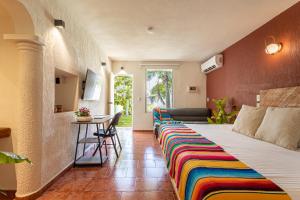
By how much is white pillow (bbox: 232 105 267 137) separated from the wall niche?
8.65ft

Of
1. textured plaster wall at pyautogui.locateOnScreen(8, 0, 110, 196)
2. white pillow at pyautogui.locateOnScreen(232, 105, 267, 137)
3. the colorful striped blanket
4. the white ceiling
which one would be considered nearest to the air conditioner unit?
the white ceiling

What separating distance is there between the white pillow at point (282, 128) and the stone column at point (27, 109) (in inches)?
101

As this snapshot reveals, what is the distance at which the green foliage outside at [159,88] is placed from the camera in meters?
6.28

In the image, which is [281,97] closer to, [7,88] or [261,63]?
[261,63]

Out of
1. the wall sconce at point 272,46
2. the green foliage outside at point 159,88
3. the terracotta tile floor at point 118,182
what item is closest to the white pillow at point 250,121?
the wall sconce at point 272,46

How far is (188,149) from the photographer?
4.94 feet

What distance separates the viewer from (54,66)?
2.30 metres

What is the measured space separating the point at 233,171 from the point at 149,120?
510 cm

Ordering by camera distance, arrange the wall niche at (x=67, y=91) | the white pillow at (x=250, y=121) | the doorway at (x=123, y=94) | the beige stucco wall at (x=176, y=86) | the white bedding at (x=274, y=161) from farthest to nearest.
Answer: the doorway at (x=123, y=94) → the beige stucco wall at (x=176, y=86) → the wall niche at (x=67, y=91) → the white pillow at (x=250, y=121) → the white bedding at (x=274, y=161)

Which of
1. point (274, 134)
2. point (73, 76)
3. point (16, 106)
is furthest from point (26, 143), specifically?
point (274, 134)

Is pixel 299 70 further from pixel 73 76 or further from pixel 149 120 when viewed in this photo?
pixel 149 120

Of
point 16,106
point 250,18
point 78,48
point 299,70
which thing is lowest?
point 16,106

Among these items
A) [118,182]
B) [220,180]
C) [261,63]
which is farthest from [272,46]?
[118,182]

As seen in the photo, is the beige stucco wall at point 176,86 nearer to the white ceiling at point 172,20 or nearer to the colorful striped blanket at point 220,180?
the white ceiling at point 172,20
